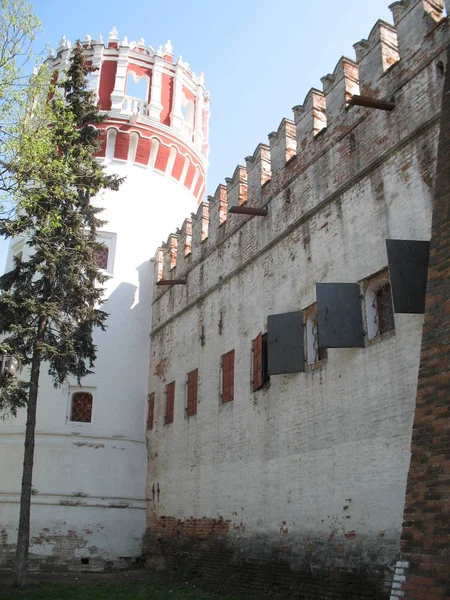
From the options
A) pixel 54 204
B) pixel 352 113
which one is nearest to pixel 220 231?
pixel 54 204

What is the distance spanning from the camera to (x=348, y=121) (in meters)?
10.6

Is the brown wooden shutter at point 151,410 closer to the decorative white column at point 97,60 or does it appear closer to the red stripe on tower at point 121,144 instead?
the red stripe on tower at point 121,144

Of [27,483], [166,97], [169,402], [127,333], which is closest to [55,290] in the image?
[27,483]

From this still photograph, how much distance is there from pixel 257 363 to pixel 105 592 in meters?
5.27

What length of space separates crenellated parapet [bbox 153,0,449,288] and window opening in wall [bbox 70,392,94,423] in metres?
6.06

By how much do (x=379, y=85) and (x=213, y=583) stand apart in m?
9.44

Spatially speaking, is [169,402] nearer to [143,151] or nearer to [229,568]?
[229,568]

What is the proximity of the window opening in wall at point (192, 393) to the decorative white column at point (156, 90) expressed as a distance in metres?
8.98

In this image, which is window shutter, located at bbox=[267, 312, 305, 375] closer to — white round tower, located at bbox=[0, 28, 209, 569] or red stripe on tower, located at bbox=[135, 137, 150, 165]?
white round tower, located at bbox=[0, 28, 209, 569]

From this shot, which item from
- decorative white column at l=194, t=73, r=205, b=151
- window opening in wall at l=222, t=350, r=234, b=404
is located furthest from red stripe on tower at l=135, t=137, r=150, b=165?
window opening in wall at l=222, t=350, r=234, b=404

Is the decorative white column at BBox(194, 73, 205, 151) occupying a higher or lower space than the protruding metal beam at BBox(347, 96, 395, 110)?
higher

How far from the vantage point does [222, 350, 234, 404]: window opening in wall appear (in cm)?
1302

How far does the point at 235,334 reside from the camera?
43.5 feet

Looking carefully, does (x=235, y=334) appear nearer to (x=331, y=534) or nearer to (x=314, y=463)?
(x=314, y=463)
